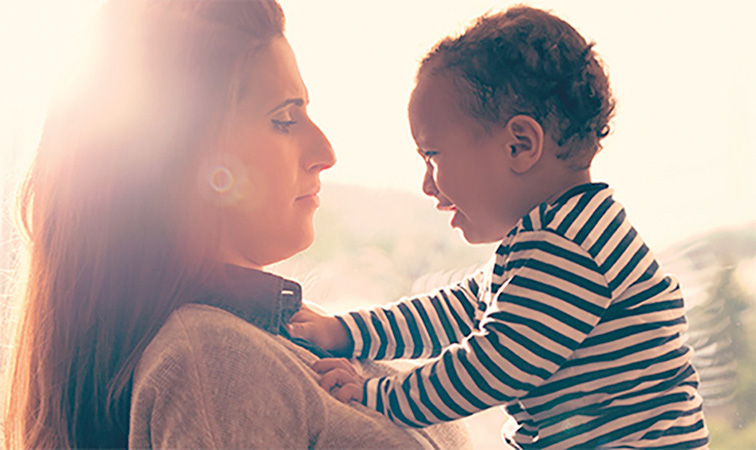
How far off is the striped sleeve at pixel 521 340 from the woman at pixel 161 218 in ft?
0.20

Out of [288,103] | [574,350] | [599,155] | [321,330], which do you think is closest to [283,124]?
[288,103]

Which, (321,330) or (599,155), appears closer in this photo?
(321,330)

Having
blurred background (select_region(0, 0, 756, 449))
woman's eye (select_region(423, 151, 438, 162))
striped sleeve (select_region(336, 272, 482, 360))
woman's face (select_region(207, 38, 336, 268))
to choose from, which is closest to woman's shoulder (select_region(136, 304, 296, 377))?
woman's face (select_region(207, 38, 336, 268))

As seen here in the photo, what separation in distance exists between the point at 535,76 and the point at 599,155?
50 centimetres

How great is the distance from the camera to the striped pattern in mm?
865

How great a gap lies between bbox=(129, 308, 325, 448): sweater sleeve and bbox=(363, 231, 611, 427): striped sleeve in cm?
13

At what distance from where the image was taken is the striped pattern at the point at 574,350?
2.84ft

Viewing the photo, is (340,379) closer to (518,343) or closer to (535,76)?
(518,343)

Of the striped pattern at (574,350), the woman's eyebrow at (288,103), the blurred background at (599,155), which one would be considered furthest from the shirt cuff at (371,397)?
the blurred background at (599,155)

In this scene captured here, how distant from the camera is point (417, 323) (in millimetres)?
1098

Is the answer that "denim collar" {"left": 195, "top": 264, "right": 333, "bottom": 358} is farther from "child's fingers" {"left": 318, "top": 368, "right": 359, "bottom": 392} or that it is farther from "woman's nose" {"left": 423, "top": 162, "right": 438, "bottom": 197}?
"woman's nose" {"left": 423, "top": 162, "right": 438, "bottom": 197}

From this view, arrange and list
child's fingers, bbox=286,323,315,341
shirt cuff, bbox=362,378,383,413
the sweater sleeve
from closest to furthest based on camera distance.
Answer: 1. the sweater sleeve
2. shirt cuff, bbox=362,378,383,413
3. child's fingers, bbox=286,323,315,341

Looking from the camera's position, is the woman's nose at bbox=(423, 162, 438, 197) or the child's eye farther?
the woman's nose at bbox=(423, 162, 438, 197)

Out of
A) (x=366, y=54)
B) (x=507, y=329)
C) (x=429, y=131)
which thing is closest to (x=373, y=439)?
(x=507, y=329)
